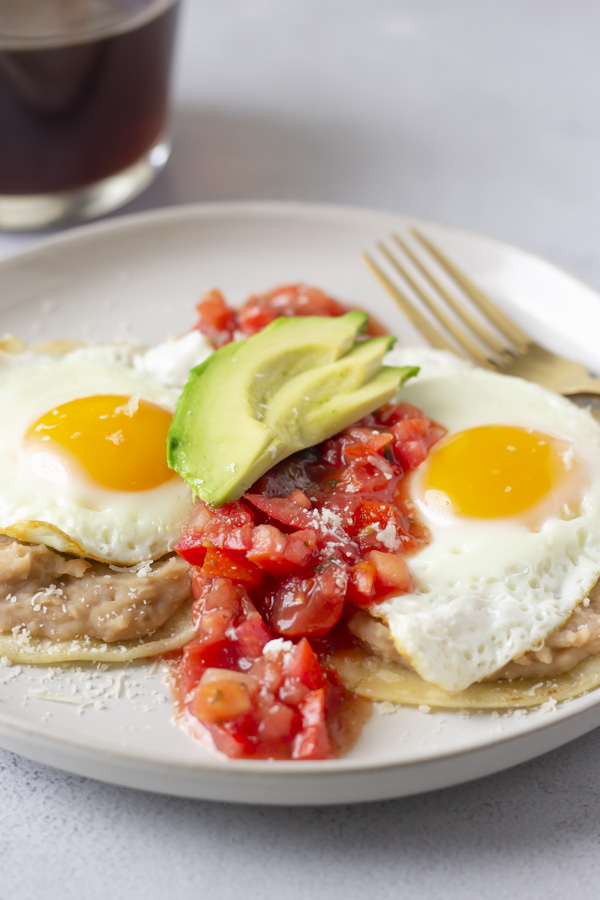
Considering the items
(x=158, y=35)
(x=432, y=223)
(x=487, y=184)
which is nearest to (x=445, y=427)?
(x=432, y=223)

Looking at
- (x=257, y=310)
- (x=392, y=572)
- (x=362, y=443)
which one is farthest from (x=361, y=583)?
(x=257, y=310)

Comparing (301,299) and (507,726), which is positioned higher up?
(301,299)

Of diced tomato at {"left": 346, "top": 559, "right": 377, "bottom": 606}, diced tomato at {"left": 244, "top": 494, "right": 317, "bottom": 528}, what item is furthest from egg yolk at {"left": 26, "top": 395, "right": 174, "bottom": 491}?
diced tomato at {"left": 346, "top": 559, "right": 377, "bottom": 606}

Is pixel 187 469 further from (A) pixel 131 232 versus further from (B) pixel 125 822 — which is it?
(A) pixel 131 232

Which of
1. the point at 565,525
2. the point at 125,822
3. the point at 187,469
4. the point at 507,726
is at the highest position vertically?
the point at 187,469

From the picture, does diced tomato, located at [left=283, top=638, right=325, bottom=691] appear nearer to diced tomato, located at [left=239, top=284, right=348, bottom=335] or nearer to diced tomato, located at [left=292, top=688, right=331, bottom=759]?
diced tomato, located at [left=292, top=688, right=331, bottom=759]

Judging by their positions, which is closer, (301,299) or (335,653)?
(335,653)

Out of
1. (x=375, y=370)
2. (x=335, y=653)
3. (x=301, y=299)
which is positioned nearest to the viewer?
(x=335, y=653)

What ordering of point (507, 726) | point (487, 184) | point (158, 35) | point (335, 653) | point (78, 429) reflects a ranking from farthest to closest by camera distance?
1. point (487, 184)
2. point (158, 35)
3. point (78, 429)
4. point (335, 653)
5. point (507, 726)
